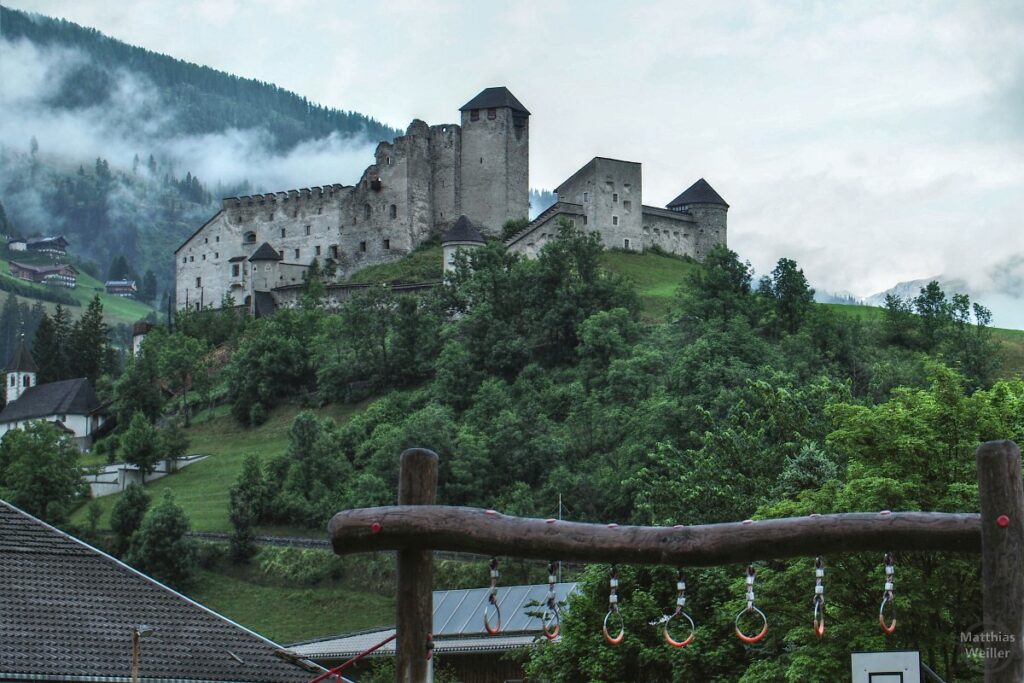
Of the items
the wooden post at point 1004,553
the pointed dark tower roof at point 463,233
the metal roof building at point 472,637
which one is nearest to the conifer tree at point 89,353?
the pointed dark tower roof at point 463,233

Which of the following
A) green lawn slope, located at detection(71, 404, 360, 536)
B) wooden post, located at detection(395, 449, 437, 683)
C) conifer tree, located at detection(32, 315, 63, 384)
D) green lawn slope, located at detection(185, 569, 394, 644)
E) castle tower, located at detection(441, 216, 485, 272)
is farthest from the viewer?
conifer tree, located at detection(32, 315, 63, 384)

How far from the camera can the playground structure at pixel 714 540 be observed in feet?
38.3

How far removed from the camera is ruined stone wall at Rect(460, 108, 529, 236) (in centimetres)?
10844

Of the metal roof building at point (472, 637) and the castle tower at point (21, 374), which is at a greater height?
the castle tower at point (21, 374)

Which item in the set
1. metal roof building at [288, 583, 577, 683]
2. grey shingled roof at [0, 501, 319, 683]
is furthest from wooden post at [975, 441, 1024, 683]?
metal roof building at [288, 583, 577, 683]

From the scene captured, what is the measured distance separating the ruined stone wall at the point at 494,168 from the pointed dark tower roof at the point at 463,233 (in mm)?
3650

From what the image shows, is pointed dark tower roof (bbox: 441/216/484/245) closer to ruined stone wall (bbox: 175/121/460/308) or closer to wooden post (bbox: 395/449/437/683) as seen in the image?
ruined stone wall (bbox: 175/121/460/308)

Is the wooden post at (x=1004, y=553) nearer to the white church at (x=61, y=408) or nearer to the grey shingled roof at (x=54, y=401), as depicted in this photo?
the white church at (x=61, y=408)

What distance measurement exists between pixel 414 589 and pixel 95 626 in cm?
1075

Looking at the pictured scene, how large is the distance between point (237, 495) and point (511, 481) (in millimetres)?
13154

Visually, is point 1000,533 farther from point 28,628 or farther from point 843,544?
point 28,628

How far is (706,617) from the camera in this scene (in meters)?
32.4

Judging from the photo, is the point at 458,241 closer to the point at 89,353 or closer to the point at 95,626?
the point at 89,353

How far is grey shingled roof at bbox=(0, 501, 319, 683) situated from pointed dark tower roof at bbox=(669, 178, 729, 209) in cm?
9085
